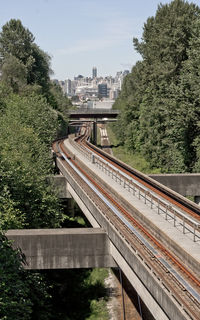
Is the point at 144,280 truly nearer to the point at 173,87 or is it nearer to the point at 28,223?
the point at 28,223

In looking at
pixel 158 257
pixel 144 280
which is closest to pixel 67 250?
pixel 158 257

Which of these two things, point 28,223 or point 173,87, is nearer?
point 28,223

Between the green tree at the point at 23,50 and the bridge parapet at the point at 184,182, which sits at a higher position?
the green tree at the point at 23,50

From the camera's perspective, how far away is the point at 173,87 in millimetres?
45125

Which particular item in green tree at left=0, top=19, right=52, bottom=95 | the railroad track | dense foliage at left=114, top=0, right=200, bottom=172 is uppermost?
green tree at left=0, top=19, right=52, bottom=95

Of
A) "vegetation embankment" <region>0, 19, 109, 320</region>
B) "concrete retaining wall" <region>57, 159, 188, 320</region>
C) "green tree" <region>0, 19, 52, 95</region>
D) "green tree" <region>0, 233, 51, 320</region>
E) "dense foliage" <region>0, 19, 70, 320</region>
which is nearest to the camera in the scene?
"concrete retaining wall" <region>57, 159, 188, 320</region>

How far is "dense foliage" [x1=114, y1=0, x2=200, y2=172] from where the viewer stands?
4228 cm

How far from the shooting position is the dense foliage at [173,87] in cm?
4228

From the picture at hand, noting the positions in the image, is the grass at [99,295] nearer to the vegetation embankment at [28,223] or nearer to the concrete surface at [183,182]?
the vegetation embankment at [28,223]

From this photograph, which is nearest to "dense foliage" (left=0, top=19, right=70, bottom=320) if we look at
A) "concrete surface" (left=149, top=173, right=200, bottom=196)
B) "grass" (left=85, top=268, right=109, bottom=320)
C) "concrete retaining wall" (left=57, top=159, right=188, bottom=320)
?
"grass" (left=85, top=268, right=109, bottom=320)

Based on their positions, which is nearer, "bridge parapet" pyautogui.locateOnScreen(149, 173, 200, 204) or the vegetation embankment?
the vegetation embankment

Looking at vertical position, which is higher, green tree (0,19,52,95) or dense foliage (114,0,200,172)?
green tree (0,19,52,95)

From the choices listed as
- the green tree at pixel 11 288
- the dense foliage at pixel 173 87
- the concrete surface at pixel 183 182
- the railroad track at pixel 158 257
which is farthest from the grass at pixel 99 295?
the dense foliage at pixel 173 87

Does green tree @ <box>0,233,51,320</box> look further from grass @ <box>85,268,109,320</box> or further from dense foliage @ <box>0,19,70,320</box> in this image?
grass @ <box>85,268,109,320</box>
